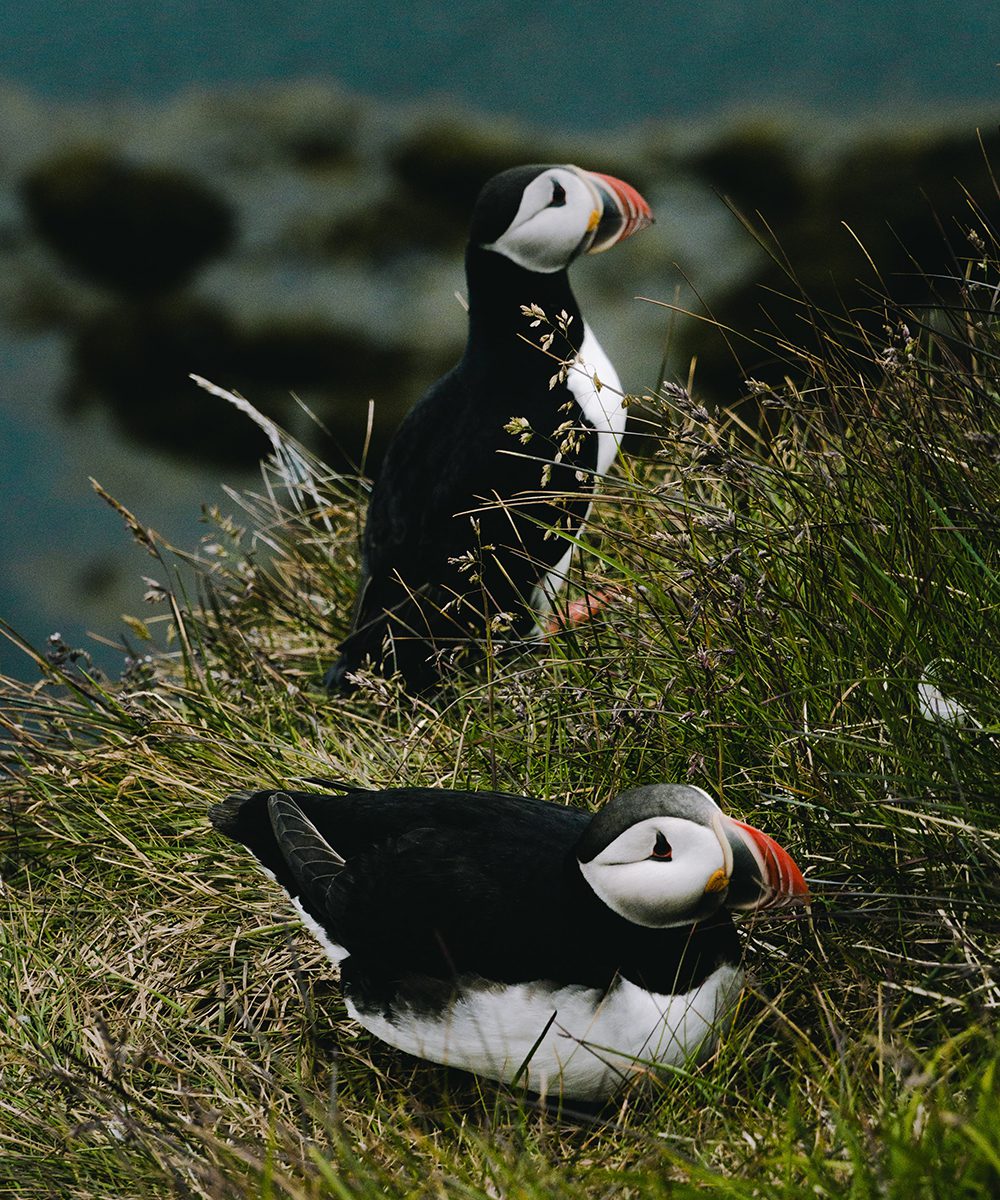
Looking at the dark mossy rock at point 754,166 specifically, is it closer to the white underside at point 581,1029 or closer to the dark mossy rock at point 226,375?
the dark mossy rock at point 226,375

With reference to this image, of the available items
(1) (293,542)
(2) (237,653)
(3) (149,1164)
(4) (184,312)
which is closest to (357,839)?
(3) (149,1164)

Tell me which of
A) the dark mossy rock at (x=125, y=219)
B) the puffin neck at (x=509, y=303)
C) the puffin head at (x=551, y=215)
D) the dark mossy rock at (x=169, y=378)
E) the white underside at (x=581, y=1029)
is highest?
the puffin head at (x=551, y=215)

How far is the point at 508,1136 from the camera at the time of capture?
8.68ft

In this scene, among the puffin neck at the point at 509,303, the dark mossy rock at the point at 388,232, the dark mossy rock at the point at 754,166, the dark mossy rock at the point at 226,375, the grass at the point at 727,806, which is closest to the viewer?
the grass at the point at 727,806

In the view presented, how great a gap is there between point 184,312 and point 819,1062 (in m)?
8.31

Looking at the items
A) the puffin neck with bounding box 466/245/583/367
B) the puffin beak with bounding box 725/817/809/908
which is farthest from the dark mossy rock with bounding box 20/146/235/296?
the puffin beak with bounding box 725/817/809/908

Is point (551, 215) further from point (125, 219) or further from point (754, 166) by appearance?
point (125, 219)

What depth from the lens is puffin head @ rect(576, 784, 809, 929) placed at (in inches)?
96.2

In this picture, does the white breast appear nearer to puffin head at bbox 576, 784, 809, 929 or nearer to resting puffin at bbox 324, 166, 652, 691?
resting puffin at bbox 324, 166, 652, 691

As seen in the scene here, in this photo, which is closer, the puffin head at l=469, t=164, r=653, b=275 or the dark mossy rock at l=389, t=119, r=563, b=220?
the puffin head at l=469, t=164, r=653, b=275

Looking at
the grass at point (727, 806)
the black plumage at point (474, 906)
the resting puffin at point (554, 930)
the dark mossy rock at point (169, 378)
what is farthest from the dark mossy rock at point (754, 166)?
the resting puffin at point (554, 930)

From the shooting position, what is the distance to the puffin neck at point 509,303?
14.5ft

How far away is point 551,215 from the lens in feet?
14.1

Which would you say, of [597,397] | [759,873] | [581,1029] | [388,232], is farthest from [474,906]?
[388,232]
